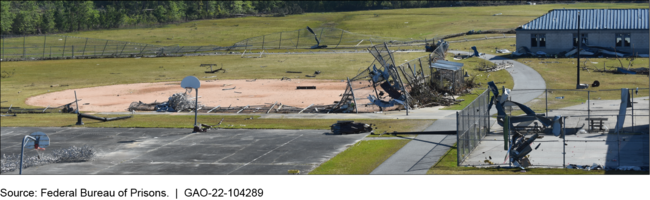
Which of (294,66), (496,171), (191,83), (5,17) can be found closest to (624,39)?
(294,66)

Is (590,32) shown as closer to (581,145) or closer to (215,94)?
(215,94)

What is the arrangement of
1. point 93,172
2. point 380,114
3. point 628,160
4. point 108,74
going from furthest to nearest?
point 108,74 → point 380,114 → point 93,172 → point 628,160

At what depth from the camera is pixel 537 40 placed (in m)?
80.1

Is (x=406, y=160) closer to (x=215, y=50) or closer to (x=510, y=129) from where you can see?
(x=510, y=129)

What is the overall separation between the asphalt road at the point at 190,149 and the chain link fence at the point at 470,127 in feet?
20.8

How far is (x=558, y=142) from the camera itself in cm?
3022

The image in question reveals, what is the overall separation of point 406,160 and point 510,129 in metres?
5.08

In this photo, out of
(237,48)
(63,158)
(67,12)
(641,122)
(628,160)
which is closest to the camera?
(628,160)

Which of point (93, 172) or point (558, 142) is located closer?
point (93, 172)

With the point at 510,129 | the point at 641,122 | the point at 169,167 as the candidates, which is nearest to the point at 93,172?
the point at 169,167

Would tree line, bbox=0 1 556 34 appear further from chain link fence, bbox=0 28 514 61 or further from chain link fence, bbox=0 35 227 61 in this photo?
chain link fence, bbox=0 28 514 61

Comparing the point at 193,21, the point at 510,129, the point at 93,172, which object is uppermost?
the point at 193,21

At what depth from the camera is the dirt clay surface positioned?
5272cm

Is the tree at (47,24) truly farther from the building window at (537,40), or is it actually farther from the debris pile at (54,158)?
the debris pile at (54,158)
